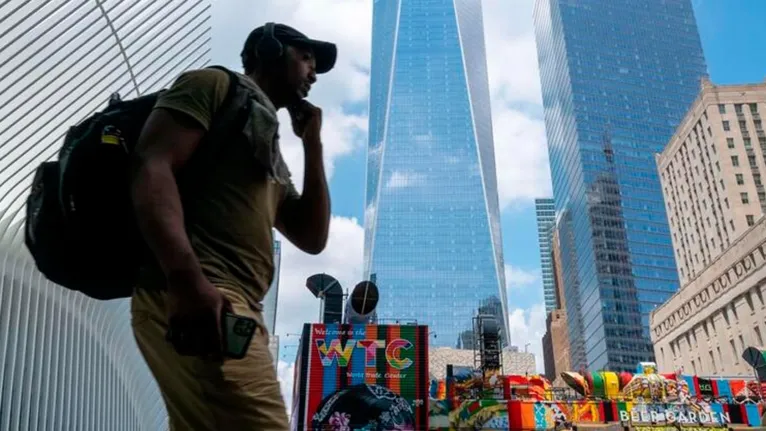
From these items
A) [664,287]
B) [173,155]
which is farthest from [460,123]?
[173,155]

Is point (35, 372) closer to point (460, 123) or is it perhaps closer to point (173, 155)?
point (173, 155)

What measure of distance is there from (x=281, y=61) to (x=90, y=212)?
926 millimetres

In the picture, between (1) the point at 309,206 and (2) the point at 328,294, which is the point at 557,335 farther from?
(1) the point at 309,206

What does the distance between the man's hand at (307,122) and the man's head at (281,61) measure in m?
0.07

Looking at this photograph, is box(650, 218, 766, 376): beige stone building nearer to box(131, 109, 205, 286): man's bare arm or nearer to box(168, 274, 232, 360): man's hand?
box(131, 109, 205, 286): man's bare arm

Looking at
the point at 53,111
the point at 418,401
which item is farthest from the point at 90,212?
the point at 418,401

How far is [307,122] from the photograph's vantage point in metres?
2.65

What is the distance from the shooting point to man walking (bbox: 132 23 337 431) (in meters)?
1.74

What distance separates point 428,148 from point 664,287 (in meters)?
70.2

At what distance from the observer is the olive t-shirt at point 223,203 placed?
2002 millimetres

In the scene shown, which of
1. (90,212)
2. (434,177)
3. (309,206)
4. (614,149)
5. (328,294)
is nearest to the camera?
(90,212)

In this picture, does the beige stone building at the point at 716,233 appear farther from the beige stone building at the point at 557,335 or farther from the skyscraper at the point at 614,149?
the beige stone building at the point at 557,335

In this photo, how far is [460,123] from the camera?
170000 mm

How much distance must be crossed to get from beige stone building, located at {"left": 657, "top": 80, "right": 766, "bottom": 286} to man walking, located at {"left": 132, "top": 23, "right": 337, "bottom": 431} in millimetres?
70766
